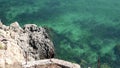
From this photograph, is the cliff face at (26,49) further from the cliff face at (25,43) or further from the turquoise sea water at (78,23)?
the turquoise sea water at (78,23)

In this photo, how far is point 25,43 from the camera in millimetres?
24922

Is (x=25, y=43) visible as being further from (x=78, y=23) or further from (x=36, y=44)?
(x=78, y=23)

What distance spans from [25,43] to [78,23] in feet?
73.5

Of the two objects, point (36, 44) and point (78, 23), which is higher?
point (36, 44)

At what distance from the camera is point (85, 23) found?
45844mm

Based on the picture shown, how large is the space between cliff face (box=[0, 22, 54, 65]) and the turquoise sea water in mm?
9666

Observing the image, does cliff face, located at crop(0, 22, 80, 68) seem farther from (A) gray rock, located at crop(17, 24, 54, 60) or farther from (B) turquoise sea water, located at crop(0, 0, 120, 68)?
(B) turquoise sea water, located at crop(0, 0, 120, 68)

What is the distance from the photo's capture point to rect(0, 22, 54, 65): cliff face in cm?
2061

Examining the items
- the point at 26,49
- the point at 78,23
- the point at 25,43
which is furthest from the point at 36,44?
the point at 78,23

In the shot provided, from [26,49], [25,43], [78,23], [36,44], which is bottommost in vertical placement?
[78,23]

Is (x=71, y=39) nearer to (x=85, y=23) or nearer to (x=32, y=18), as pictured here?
(x=85, y=23)

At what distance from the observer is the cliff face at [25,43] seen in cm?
2061

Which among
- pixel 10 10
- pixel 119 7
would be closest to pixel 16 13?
pixel 10 10

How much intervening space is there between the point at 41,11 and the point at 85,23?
8.82 m
